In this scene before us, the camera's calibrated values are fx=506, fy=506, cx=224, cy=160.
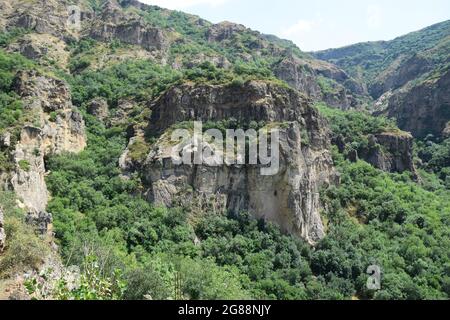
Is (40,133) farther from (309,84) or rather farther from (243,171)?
(309,84)

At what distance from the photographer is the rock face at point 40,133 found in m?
37.9

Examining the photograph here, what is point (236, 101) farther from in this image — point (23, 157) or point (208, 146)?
point (23, 157)

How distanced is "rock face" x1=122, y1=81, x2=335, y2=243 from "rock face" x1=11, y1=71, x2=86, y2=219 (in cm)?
818

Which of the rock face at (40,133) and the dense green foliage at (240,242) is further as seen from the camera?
the rock face at (40,133)

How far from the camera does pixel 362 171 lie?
64.5m

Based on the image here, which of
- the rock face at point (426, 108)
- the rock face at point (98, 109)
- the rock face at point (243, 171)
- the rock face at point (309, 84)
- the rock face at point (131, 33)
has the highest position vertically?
the rock face at point (131, 33)

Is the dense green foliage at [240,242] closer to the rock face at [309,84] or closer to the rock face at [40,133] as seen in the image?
the rock face at [40,133]

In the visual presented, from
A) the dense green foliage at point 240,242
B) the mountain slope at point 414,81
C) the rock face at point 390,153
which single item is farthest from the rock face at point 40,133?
the mountain slope at point 414,81

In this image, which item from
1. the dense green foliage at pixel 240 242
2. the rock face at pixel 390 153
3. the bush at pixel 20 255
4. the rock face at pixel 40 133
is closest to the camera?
the bush at pixel 20 255

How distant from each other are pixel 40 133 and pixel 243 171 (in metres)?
18.4

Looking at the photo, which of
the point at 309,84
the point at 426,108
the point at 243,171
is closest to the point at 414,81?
the point at 426,108

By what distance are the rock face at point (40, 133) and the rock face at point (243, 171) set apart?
26.8ft
